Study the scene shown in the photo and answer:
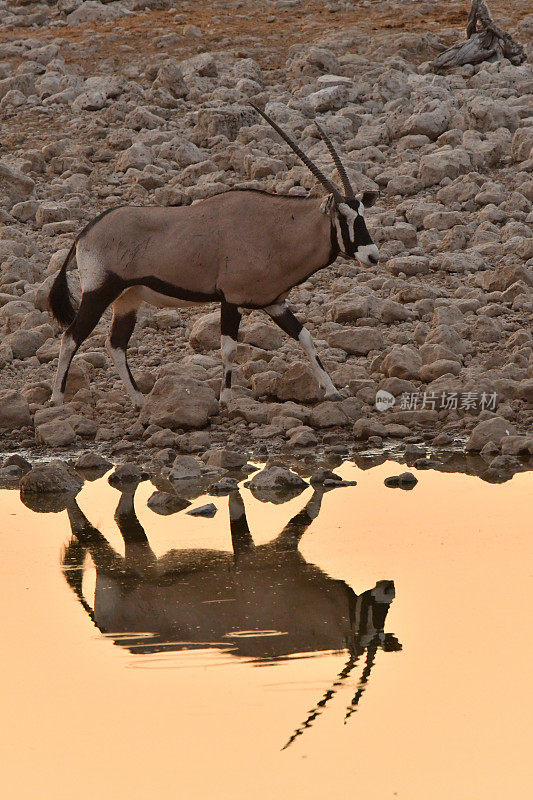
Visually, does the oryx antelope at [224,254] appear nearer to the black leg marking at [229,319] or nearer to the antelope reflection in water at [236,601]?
the black leg marking at [229,319]

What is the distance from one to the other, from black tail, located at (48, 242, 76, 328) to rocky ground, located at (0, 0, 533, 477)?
18.7 inches

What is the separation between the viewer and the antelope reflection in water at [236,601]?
4.84m

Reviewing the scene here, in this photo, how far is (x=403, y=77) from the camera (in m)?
16.7

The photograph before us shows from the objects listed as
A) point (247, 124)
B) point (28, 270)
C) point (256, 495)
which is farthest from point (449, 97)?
point (256, 495)

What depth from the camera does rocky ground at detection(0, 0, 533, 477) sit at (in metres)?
8.80

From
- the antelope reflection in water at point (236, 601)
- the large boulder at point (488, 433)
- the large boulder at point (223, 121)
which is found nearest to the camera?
the antelope reflection in water at point (236, 601)

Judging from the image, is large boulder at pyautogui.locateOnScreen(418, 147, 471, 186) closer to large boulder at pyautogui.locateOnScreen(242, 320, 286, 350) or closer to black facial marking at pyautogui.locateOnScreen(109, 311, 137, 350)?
large boulder at pyautogui.locateOnScreen(242, 320, 286, 350)

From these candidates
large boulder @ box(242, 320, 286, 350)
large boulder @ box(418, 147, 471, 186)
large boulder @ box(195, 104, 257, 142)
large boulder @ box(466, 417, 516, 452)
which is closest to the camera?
large boulder @ box(466, 417, 516, 452)

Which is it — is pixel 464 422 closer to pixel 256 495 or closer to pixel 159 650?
pixel 256 495

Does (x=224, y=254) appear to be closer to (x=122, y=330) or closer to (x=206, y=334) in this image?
(x=122, y=330)

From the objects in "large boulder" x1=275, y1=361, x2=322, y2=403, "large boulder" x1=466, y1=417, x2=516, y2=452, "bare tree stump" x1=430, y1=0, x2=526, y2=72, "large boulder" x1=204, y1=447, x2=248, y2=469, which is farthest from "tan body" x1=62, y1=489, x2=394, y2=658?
"bare tree stump" x1=430, y1=0, x2=526, y2=72

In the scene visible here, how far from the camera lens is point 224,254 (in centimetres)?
912

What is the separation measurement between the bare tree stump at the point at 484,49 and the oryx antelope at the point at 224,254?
27.2 feet


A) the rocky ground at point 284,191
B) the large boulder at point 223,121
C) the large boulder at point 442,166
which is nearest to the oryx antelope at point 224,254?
the rocky ground at point 284,191
